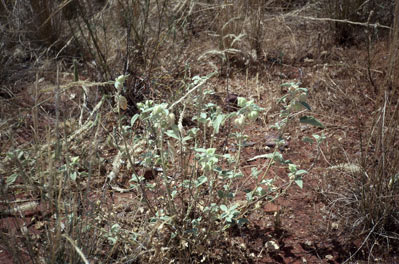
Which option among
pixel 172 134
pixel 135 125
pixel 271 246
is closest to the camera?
pixel 172 134

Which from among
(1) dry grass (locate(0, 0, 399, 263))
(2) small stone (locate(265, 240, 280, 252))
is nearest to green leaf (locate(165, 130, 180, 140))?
(1) dry grass (locate(0, 0, 399, 263))

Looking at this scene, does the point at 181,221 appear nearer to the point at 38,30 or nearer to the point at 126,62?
the point at 126,62

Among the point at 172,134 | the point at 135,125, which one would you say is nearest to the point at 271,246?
the point at 172,134

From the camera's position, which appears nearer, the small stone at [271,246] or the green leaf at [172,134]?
the green leaf at [172,134]

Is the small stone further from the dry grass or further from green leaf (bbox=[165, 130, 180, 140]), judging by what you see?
green leaf (bbox=[165, 130, 180, 140])

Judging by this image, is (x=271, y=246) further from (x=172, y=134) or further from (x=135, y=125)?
(x=135, y=125)

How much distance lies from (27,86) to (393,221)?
2408 millimetres

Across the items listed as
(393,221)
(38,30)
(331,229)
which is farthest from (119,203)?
(38,30)

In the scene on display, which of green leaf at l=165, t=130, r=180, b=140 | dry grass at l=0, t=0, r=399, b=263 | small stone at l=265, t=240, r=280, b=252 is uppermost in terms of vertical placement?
green leaf at l=165, t=130, r=180, b=140

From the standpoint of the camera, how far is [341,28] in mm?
3119

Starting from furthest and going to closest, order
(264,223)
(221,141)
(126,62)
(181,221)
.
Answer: (126,62), (221,141), (264,223), (181,221)

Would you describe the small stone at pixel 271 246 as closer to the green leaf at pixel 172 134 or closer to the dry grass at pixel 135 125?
the dry grass at pixel 135 125

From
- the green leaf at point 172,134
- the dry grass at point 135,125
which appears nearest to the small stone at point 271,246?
the dry grass at point 135,125

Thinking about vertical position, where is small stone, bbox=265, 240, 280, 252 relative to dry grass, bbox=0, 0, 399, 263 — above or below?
below
